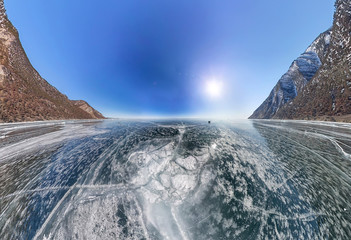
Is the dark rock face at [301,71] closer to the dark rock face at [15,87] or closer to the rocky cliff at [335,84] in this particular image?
the rocky cliff at [335,84]

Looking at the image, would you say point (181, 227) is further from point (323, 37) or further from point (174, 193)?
point (323, 37)

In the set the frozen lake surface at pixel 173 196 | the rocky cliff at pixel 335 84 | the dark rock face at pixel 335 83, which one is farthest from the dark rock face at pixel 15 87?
the dark rock face at pixel 335 83

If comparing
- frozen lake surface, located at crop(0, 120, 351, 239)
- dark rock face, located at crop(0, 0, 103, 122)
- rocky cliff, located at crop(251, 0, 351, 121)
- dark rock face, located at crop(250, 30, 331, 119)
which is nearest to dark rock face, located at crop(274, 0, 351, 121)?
rocky cliff, located at crop(251, 0, 351, 121)

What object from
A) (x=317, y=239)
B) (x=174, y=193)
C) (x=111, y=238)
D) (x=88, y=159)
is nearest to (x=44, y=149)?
(x=88, y=159)

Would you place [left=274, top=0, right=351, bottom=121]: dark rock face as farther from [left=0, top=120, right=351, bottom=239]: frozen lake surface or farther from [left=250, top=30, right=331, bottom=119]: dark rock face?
[left=0, top=120, right=351, bottom=239]: frozen lake surface

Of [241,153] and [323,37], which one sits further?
[323,37]

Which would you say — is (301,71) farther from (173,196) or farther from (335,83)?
(173,196)

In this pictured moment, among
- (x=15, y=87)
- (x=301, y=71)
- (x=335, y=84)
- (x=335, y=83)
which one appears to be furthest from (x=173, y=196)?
(x=301, y=71)
